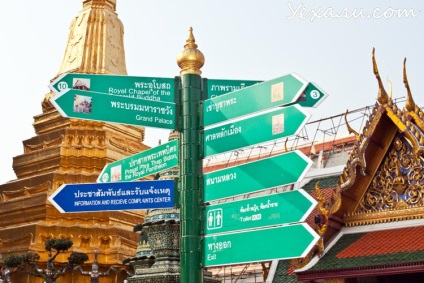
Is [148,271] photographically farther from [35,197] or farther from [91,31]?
[91,31]

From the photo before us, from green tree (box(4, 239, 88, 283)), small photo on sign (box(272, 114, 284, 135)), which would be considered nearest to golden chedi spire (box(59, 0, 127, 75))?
green tree (box(4, 239, 88, 283))

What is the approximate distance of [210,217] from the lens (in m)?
5.31

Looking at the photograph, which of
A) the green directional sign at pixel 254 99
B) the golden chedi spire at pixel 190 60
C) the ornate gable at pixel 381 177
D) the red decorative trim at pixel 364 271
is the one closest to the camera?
the green directional sign at pixel 254 99

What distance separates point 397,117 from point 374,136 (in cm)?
44

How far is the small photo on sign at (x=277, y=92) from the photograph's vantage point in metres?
5.23

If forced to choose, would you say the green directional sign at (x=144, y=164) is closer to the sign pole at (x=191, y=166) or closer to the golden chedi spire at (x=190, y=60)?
the sign pole at (x=191, y=166)

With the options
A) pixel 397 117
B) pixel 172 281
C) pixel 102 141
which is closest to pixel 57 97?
pixel 172 281

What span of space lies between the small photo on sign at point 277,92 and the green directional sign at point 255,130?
0.30ft

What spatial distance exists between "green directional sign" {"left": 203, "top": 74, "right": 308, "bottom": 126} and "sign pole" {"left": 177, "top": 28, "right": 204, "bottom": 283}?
0.12 meters

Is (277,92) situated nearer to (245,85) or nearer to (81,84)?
(245,85)

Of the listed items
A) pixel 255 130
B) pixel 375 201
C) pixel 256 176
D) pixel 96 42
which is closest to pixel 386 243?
pixel 375 201

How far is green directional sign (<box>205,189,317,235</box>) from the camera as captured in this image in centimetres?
505

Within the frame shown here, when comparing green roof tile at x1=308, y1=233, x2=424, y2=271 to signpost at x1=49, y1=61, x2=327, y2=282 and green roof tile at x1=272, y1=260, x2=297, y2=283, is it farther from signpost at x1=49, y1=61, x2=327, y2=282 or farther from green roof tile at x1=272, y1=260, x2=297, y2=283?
signpost at x1=49, y1=61, x2=327, y2=282

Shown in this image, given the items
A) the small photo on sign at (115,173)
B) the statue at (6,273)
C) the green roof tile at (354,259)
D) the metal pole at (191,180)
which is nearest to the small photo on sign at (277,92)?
the metal pole at (191,180)
